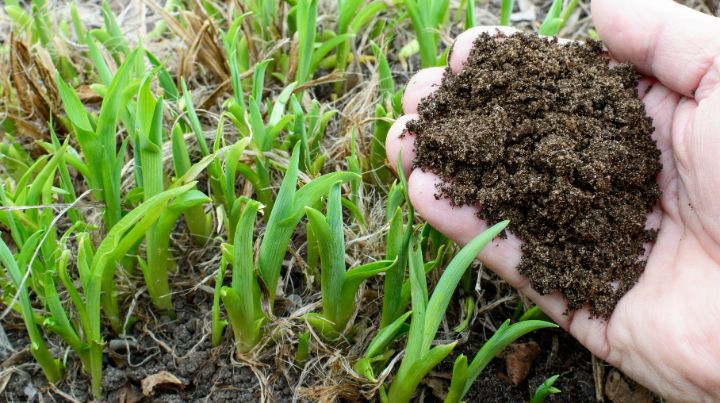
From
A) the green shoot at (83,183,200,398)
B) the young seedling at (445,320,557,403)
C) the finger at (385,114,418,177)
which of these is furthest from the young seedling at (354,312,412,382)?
the green shoot at (83,183,200,398)

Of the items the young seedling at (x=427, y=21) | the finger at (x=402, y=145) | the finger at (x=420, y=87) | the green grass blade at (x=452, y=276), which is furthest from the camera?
the young seedling at (x=427, y=21)

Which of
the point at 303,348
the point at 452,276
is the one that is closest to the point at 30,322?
the point at 303,348

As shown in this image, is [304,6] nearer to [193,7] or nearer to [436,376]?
[193,7]

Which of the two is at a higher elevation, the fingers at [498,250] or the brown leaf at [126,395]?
the fingers at [498,250]

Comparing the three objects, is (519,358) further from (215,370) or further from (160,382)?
(160,382)

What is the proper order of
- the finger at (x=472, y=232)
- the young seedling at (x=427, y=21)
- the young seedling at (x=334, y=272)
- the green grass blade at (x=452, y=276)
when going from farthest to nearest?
1. the young seedling at (x=427, y=21)
2. the finger at (x=472, y=232)
3. the young seedling at (x=334, y=272)
4. the green grass blade at (x=452, y=276)

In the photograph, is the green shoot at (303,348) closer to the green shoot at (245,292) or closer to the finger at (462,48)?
the green shoot at (245,292)

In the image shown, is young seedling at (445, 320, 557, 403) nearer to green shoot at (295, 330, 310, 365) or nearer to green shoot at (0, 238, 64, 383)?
green shoot at (295, 330, 310, 365)

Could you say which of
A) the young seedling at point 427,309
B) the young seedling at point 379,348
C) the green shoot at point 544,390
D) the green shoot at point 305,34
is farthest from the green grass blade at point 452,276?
the green shoot at point 305,34
